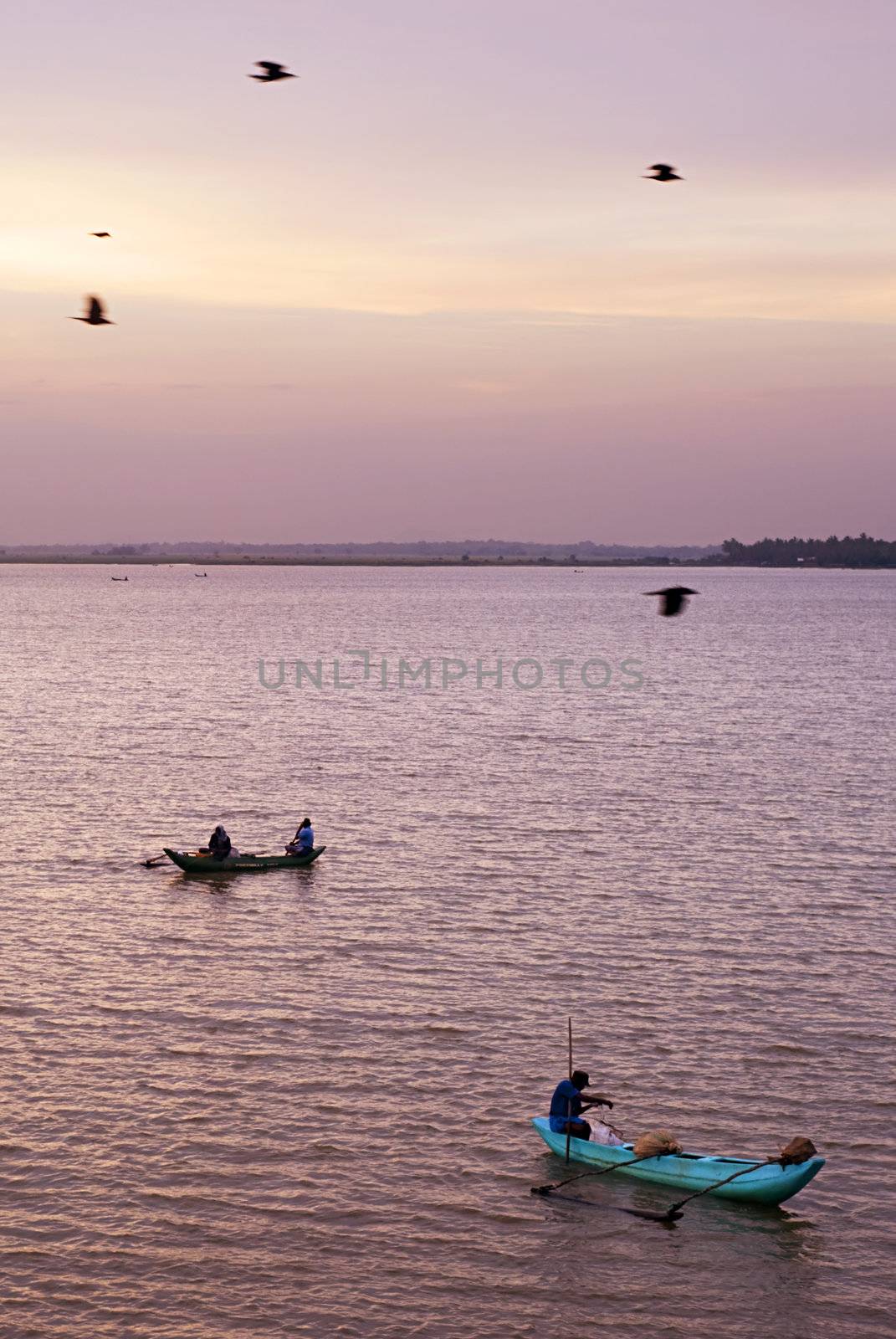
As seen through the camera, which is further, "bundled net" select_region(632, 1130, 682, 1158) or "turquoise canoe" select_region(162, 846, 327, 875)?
"turquoise canoe" select_region(162, 846, 327, 875)

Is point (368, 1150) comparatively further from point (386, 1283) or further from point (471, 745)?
point (471, 745)

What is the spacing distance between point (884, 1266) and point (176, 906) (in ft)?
75.2

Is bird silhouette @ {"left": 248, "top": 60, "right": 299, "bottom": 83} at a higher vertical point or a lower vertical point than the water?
higher

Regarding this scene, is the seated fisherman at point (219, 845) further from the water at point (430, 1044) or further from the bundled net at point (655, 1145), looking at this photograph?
the bundled net at point (655, 1145)

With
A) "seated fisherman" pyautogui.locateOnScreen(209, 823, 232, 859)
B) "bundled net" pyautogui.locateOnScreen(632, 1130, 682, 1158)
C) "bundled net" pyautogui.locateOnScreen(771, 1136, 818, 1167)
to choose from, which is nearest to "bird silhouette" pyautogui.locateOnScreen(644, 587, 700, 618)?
"bundled net" pyautogui.locateOnScreen(632, 1130, 682, 1158)

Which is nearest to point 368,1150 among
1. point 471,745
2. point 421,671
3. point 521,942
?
point 521,942

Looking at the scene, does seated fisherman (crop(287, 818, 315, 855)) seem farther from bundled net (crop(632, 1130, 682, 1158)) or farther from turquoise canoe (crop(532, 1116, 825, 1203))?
bundled net (crop(632, 1130, 682, 1158))

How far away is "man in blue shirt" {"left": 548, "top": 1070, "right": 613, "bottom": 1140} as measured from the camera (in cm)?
2355

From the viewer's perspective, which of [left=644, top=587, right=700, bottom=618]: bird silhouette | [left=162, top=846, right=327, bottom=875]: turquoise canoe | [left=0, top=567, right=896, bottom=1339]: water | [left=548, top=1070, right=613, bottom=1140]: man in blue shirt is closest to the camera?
[left=0, top=567, right=896, bottom=1339]: water

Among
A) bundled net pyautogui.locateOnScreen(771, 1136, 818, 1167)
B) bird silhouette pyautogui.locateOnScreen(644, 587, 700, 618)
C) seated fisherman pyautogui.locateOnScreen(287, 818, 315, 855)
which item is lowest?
bundled net pyautogui.locateOnScreen(771, 1136, 818, 1167)

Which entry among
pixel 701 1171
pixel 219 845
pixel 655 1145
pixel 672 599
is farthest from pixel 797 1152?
pixel 219 845

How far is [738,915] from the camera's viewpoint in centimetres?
3825

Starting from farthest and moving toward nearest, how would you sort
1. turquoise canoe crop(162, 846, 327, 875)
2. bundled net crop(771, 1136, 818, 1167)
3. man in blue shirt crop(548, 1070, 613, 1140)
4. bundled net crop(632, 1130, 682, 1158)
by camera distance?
turquoise canoe crop(162, 846, 327, 875)
man in blue shirt crop(548, 1070, 613, 1140)
bundled net crop(632, 1130, 682, 1158)
bundled net crop(771, 1136, 818, 1167)

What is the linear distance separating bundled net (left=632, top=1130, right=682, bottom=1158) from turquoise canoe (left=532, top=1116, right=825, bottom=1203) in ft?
0.39
